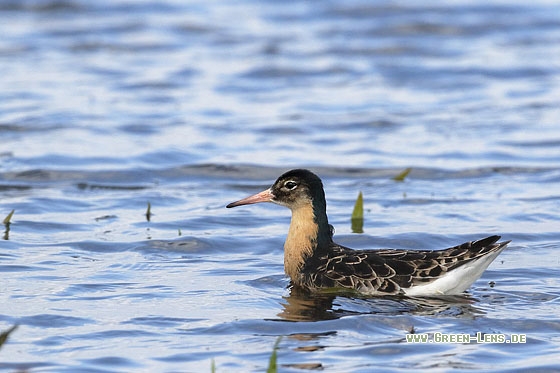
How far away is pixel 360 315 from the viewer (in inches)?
384

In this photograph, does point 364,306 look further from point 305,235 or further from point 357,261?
point 305,235

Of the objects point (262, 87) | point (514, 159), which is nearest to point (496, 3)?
point (262, 87)

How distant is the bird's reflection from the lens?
988 cm

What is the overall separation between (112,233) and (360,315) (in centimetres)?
398

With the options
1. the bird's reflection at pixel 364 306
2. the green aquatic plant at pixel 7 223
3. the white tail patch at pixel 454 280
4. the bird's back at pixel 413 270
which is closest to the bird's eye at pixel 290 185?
the bird's back at pixel 413 270

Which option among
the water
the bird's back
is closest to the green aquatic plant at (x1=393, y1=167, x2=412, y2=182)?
the water

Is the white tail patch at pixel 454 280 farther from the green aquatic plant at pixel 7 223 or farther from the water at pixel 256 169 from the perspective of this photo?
the green aquatic plant at pixel 7 223

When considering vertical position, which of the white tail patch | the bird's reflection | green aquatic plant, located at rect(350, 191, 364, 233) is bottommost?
the bird's reflection

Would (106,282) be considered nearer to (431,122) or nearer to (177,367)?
(177,367)

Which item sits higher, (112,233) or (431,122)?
(431,122)

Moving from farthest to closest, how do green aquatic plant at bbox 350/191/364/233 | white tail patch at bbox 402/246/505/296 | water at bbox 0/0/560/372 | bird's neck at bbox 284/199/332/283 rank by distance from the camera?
1. green aquatic plant at bbox 350/191/364/233
2. bird's neck at bbox 284/199/332/283
3. white tail patch at bbox 402/246/505/296
4. water at bbox 0/0/560/372

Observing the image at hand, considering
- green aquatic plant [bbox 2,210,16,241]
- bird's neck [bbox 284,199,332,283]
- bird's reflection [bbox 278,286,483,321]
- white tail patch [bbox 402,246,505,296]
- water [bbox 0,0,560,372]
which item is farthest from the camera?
green aquatic plant [bbox 2,210,16,241]

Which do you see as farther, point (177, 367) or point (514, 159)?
point (514, 159)

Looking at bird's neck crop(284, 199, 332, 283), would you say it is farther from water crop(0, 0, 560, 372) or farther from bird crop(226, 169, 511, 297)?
water crop(0, 0, 560, 372)
